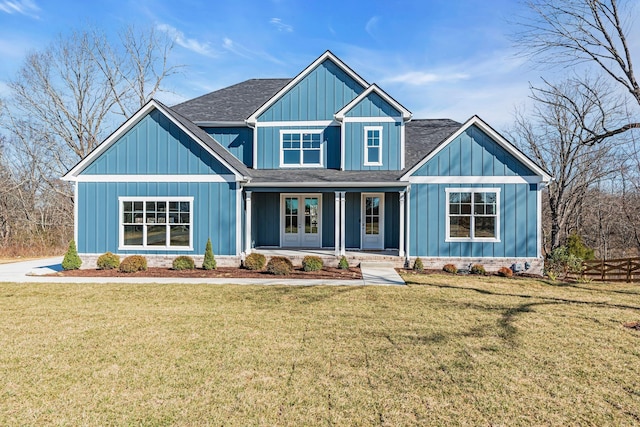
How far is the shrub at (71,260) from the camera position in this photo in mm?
12328

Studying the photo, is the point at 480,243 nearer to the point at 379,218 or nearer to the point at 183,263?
the point at 379,218

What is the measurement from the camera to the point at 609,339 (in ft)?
19.0

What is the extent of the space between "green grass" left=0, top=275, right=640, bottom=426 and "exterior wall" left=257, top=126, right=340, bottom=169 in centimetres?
790

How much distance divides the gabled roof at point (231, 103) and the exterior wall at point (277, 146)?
1295 mm

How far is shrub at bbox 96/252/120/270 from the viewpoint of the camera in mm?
12344

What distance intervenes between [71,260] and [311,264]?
8411 millimetres

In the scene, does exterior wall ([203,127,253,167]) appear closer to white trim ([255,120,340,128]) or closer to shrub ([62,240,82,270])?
white trim ([255,120,340,128])

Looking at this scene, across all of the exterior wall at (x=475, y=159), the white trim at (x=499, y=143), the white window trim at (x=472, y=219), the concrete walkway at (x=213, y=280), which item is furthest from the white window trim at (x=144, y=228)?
the white window trim at (x=472, y=219)

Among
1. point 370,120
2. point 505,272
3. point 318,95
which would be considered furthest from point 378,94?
point 505,272

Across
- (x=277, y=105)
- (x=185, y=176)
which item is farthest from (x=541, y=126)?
(x=185, y=176)

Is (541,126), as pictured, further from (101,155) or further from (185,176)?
(101,155)

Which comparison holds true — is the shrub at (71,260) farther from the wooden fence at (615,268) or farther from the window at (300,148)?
the wooden fence at (615,268)

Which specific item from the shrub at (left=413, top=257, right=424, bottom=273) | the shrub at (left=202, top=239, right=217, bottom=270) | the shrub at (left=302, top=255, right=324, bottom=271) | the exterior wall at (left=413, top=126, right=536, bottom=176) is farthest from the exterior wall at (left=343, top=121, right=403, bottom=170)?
the shrub at (left=202, top=239, right=217, bottom=270)

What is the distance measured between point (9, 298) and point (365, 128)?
40.7ft
